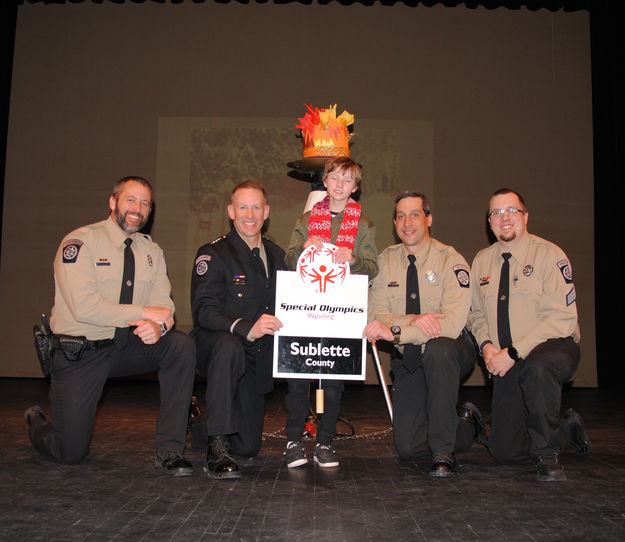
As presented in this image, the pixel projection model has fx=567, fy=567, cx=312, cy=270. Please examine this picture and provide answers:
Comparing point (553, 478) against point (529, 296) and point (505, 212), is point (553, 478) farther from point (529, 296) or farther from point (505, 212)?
point (505, 212)

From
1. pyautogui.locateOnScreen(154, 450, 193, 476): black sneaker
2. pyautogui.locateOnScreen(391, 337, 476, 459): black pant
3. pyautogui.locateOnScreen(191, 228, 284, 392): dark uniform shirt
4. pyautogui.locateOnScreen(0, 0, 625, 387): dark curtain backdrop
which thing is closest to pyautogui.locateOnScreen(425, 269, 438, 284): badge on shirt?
pyautogui.locateOnScreen(391, 337, 476, 459): black pant

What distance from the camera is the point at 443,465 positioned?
2.59m

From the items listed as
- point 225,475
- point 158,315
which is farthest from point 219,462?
point 158,315

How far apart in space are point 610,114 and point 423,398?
513 cm

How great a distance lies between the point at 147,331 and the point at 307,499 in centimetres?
110

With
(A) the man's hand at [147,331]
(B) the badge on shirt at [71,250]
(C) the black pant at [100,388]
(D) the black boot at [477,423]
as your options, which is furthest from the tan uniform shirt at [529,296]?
(B) the badge on shirt at [71,250]

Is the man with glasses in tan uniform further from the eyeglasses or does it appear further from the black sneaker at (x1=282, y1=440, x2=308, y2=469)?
the black sneaker at (x1=282, y1=440, x2=308, y2=469)

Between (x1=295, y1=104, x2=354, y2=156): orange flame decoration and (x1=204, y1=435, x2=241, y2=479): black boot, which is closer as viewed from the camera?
(x1=204, y1=435, x2=241, y2=479): black boot

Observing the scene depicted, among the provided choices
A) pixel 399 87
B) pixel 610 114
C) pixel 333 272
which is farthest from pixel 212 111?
pixel 610 114

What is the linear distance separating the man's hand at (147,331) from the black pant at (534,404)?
177cm

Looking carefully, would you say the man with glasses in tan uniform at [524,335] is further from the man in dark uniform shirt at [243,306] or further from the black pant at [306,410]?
the man in dark uniform shirt at [243,306]

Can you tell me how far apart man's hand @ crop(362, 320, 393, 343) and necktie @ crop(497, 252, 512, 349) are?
0.60 m

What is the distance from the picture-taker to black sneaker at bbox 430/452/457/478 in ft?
8.41

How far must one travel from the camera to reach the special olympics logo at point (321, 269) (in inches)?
112
